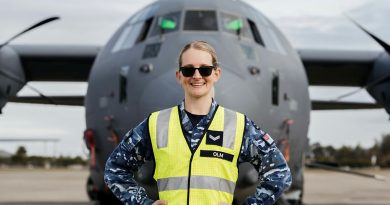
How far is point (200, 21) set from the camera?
6910 mm

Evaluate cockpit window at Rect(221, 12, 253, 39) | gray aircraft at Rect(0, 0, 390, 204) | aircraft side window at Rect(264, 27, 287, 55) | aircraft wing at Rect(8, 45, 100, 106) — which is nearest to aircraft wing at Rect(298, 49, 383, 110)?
gray aircraft at Rect(0, 0, 390, 204)

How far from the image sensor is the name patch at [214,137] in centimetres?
265

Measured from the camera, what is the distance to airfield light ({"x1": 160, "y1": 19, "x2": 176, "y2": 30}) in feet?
22.5

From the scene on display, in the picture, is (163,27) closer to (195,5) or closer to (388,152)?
(195,5)

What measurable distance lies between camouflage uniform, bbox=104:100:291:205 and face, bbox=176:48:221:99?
0.10 meters

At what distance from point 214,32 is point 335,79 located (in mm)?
7115

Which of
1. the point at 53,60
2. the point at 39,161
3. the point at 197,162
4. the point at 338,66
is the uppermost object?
the point at 197,162

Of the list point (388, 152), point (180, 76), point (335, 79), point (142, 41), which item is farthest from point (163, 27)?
point (388, 152)

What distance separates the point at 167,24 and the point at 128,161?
14.1ft

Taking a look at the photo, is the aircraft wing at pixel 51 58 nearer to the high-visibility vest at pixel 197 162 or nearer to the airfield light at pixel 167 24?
the airfield light at pixel 167 24

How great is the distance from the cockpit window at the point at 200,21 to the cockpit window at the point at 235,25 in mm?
122

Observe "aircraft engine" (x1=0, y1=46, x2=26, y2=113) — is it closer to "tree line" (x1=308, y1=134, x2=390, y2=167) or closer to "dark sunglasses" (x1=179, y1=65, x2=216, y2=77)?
"dark sunglasses" (x1=179, y1=65, x2=216, y2=77)

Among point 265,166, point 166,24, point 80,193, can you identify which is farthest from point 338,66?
point 80,193

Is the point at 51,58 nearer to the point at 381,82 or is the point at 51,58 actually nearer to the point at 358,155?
the point at 381,82
